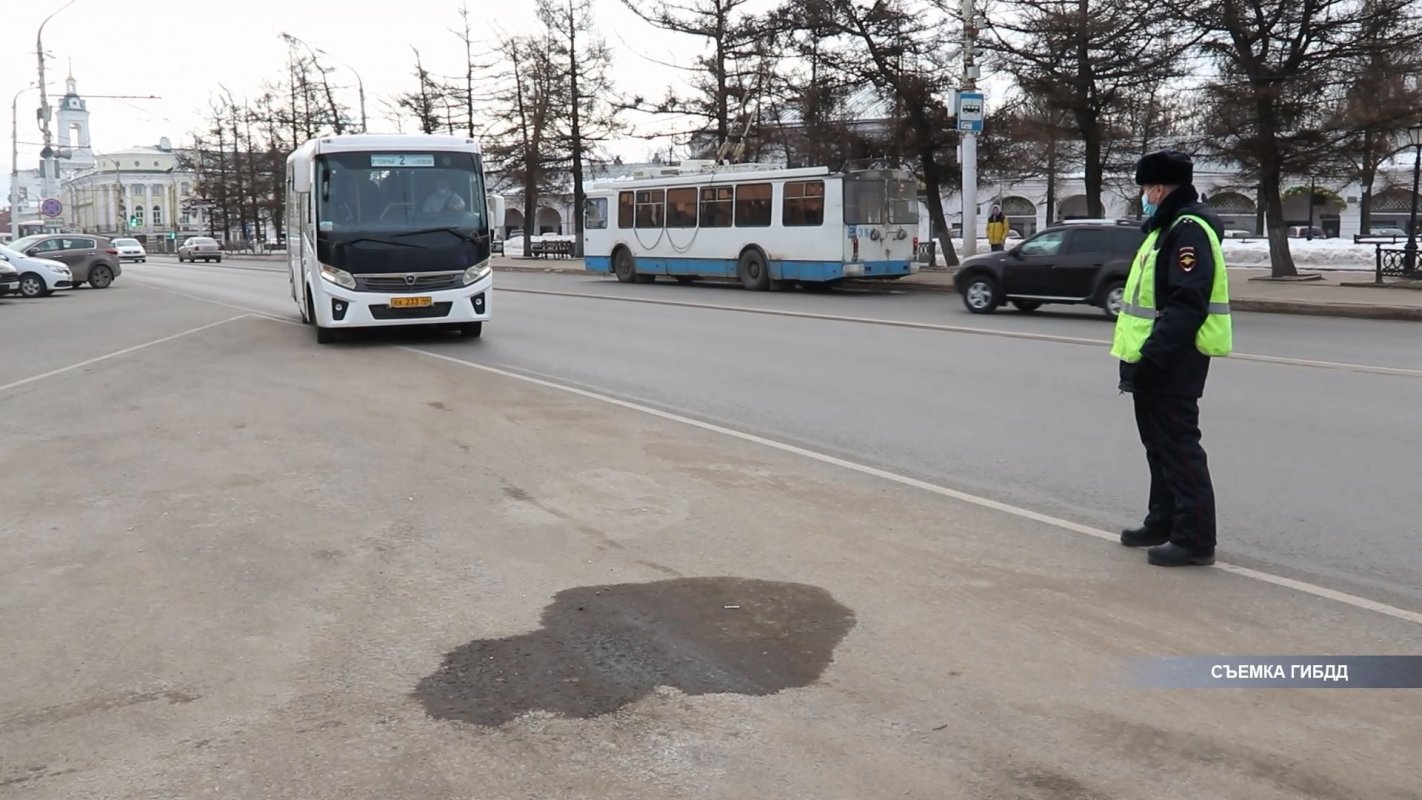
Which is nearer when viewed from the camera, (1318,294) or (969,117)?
(1318,294)

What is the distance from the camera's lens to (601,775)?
368cm

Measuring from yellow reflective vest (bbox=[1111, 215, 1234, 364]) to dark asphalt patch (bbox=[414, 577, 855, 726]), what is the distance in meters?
1.94

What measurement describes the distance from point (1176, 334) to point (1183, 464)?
2.11 ft

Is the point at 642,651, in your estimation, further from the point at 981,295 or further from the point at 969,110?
the point at 969,110

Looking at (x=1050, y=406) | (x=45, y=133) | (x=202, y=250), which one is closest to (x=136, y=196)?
(x=202, y=250)

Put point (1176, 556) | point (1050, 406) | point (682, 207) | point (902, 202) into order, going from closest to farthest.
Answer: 1. point (1176, 556)
2. point (1050, 406)
3. point (902, 202)
4. point (682, 207)

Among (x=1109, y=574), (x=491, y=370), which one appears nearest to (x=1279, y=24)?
(x=491, y=370)

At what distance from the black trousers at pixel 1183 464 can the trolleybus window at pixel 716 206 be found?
23.7 m

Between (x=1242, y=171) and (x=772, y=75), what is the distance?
12724mm

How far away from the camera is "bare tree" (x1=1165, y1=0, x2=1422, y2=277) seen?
23938mm

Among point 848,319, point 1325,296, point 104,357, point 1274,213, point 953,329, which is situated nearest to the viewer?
point 104,357

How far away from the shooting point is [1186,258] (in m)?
5.57

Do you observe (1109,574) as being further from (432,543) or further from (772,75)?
(772,75)

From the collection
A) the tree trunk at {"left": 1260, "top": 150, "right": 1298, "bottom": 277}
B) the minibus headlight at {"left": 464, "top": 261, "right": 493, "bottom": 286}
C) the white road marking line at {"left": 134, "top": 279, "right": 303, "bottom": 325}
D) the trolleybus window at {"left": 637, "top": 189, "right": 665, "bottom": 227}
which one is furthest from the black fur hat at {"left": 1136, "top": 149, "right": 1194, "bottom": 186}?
the trolleybus window at {"left": 637, "top": 189, "right": 665, "bottom": 227}
